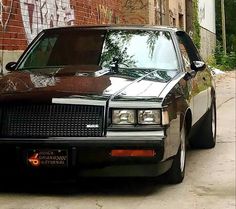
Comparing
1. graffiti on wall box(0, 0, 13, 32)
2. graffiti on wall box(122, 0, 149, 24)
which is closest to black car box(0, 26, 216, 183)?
graffiti on wall box(0, 0, 13, 32)

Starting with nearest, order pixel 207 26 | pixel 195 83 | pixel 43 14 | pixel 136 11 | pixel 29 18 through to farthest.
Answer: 1. pixel 195 83
2. pixel 29 18
3. pixel 43 14
4. pixel 136 11
5. pixel 207 26

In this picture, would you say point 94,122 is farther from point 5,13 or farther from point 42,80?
point 5,13

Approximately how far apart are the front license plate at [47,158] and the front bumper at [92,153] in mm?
31

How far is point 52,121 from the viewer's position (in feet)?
17.4

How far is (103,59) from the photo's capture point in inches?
259

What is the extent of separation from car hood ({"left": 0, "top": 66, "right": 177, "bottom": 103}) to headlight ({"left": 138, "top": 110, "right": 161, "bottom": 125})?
0.17 metres

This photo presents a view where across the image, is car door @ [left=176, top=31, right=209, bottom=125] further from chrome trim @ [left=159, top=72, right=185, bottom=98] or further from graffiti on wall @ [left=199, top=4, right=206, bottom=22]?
graffiti on wall @ [left=199, top=4, right=206, bottom=22]

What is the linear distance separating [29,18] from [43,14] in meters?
0.79

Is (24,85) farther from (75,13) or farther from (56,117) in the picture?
(75,13)

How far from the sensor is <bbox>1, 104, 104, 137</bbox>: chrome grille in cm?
526

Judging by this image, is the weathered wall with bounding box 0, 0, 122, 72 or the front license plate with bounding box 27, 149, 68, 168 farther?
the weathered wall with bounding box 0, 0, 122, 72

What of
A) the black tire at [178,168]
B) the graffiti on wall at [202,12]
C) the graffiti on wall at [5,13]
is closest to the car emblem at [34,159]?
the black tire at [178,168]

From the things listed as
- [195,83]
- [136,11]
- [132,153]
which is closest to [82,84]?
[132,153]

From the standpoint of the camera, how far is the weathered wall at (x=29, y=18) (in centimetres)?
951
